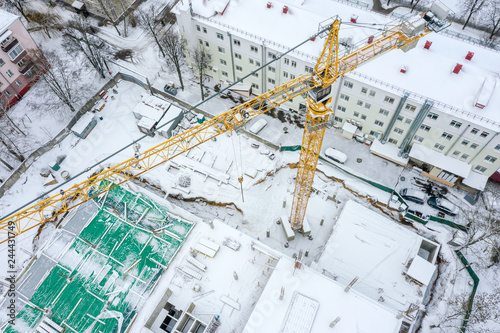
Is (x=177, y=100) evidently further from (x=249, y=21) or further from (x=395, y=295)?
(x=395, y=295)

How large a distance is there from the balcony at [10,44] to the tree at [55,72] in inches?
132

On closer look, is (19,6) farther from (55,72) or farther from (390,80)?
(390,80)

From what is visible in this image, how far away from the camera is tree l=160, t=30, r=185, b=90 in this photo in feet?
201

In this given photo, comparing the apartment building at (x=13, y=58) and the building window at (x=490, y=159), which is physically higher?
the building window at (x=490, y=159)

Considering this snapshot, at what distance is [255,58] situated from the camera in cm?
5797

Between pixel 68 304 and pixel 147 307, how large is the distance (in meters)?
9.78

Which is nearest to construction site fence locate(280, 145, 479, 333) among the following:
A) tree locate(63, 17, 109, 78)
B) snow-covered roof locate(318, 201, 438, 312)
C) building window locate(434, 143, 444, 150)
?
snow-covered roof locate(318, 201, 438, 312)

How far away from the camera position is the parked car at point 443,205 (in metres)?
53.0

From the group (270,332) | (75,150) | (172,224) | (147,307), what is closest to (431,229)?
(270,332)

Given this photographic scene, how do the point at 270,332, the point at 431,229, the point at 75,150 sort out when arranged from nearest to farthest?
the point at 270,332 → the point at 431,229 → the point at 75,150

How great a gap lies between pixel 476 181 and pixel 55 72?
74783mm

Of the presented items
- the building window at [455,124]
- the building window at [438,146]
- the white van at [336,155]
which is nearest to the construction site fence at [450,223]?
the white van at [336,155]

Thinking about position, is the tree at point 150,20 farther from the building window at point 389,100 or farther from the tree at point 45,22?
the building window at point 389,100

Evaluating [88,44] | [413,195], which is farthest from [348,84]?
[88,44]
